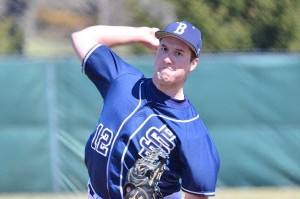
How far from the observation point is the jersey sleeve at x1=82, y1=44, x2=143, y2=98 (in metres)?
5.07

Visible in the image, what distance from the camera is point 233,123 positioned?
10258 millimetres

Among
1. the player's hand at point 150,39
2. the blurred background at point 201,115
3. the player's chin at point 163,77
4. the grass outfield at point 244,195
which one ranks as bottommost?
the player's chin at point 163,77

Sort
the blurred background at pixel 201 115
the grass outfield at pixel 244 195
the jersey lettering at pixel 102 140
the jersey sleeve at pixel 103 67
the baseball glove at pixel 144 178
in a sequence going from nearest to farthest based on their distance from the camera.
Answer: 1. the baseball glove at pixel 144 178
2. the jersey lettering at pixel 102 140
3. the jersey sleeve at pixel 103 67
4. the grass outfield at pixel 244 195
5. the blurred background at pixel 201 115

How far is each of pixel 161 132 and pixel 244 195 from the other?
5.45 metres

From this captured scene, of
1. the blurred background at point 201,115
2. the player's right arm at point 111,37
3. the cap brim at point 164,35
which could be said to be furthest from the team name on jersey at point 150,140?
the blurred background at point 201,115

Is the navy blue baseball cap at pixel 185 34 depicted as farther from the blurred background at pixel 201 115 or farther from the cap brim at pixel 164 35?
the blurred background at pixel 201 115

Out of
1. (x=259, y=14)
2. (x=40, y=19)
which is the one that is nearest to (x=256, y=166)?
(x=259, y=14)

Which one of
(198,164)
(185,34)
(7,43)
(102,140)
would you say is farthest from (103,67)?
(7,43)

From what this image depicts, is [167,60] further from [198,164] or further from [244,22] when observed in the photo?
[244,22]

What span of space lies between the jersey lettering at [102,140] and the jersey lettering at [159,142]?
19 centimetres

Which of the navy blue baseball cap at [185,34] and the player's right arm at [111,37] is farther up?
the player's right arm at [111,37]

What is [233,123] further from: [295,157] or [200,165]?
[200,165]

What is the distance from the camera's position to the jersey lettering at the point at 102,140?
4.80m

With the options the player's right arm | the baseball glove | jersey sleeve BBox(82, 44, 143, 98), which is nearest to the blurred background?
the player's right arm
